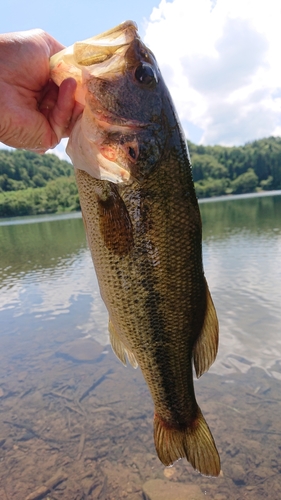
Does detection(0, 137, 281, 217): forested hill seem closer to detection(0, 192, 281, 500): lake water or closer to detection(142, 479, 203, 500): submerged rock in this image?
detection(0, 192, 281, 500): lake water

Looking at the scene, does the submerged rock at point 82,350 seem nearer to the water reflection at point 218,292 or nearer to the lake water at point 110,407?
the lake water at point 110,407

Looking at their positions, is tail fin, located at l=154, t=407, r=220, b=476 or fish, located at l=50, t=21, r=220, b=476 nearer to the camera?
fish, located at l=50, t=21, r=220, b=476

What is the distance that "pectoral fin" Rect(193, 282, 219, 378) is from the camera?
2.62m

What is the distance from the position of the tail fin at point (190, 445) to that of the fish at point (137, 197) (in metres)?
0.01

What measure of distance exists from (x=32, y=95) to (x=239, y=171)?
124 metres

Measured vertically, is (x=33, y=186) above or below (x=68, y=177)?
below

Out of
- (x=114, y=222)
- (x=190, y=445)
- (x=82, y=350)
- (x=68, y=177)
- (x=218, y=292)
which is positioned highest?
(x=68, y=177)

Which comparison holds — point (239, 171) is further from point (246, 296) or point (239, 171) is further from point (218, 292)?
point (246, 296)

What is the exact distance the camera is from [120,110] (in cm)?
226

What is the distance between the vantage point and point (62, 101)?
7.75 feet

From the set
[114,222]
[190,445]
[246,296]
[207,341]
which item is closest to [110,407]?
[190,445]

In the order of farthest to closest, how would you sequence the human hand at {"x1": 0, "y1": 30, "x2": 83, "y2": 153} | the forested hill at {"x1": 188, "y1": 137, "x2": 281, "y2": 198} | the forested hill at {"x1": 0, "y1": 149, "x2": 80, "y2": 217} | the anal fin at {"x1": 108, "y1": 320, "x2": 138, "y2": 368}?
the forested hill at {"x1": 188, "y1": 137, "x2": 281, "y2": 198}
the forested hill at {"x1": 0, "y1": 149, "x2": 80, "y2": 217}
the anal fin at {"x1": 108, "y1": 320, "x2": 138, "y2": 368}
the human hand at {"x1": 0, "y1": 30, "x2": 83, "y2": 153}

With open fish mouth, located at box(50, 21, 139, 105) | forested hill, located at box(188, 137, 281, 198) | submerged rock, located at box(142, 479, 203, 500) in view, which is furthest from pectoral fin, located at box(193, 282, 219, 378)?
forested hill, located at box(188, 137, 281, 198)

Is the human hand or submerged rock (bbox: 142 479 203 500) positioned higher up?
the human hand
